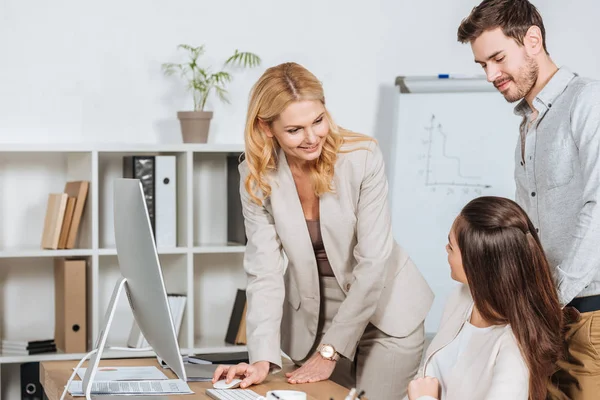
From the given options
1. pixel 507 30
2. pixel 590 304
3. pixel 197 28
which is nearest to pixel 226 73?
pixel 197 28

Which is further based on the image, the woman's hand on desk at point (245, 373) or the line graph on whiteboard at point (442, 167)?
the line graph on whiteboard at point (442, 167)

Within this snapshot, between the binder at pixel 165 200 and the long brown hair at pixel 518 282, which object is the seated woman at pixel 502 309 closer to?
the long brown hair at pixel 518 282

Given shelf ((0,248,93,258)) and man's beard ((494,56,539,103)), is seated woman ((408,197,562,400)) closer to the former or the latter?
man's beard ((494,56,539,103))

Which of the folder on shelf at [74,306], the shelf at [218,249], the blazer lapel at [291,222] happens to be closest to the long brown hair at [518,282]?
the blazer lapel at [291,222]

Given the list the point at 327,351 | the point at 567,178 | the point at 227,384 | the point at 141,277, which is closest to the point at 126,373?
the point at 227,384

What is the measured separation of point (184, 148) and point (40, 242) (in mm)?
755

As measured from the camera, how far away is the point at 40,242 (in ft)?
11.3

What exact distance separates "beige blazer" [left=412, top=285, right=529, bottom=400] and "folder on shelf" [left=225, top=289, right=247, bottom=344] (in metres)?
1.71

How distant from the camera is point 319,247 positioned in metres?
2.21

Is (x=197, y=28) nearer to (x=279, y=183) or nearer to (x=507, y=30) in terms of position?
(x=279, y=183)

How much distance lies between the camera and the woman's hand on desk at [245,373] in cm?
192

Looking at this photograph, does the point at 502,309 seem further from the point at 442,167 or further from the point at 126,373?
the point at 442,167

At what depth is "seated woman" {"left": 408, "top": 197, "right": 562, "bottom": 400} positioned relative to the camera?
1640 millimetres

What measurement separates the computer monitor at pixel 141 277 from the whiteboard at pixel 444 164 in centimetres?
200
